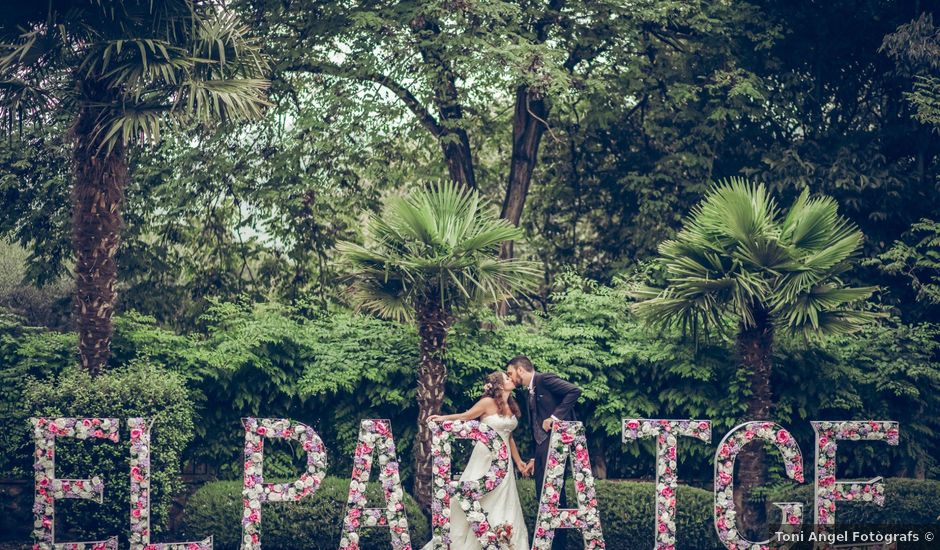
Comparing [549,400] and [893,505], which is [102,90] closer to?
[549,400]

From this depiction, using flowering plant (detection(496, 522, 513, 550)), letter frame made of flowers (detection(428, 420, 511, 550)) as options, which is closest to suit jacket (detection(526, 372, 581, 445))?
letter frame made of flowers (detection(428, 420, 511, 550))

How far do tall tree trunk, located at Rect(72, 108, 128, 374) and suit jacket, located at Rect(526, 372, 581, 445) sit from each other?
528 centimetres

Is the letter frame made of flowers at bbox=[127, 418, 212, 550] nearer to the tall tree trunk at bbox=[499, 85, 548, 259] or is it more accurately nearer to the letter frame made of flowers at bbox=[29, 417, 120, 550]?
the letter frame made of flowers at bbox=[29, 417, 120, 550]

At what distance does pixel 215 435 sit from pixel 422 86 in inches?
294

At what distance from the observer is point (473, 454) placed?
1254 cm

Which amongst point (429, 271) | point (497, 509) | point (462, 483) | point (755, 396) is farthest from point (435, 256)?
point (755, 396)

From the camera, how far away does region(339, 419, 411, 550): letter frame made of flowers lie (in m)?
11.5

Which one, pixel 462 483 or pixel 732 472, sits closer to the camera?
pixel 462 483

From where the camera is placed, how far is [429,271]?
42.5ft

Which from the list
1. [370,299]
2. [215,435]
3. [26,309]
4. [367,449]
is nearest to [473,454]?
[367,449]

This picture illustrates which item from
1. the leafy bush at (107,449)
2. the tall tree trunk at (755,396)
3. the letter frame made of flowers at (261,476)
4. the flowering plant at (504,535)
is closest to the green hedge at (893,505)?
the tall tree trunk at (755,396)

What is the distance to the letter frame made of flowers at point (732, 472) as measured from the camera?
11875 millimetres

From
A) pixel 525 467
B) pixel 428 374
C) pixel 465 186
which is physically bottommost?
pixel 525 467

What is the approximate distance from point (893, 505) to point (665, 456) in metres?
3.84
